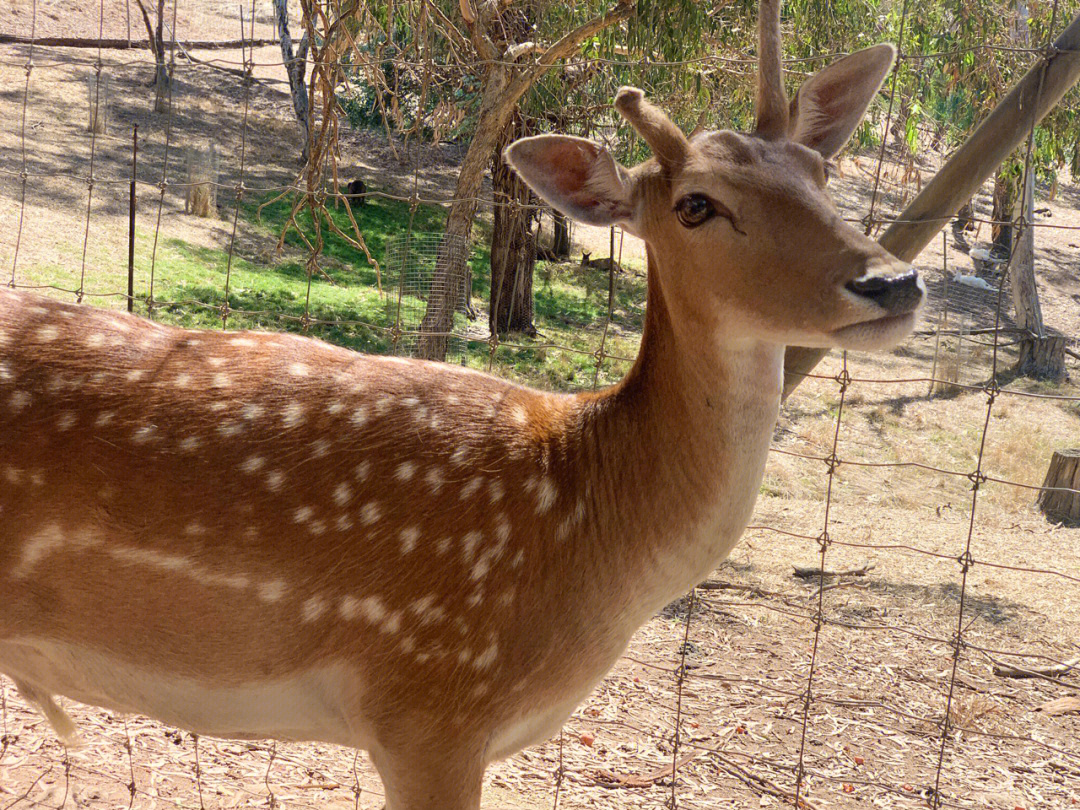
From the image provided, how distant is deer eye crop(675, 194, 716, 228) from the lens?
2391 millimetres

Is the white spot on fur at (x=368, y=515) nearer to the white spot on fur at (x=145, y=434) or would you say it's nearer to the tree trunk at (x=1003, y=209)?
the white spot on fur at (x=145, y=434)

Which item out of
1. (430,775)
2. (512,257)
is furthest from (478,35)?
(512,257)

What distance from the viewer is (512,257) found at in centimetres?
1145

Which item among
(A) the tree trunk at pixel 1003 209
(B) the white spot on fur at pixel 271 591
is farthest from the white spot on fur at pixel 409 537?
(A) the tree trunk at pixel 1003 209

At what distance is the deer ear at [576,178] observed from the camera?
8.08 feet

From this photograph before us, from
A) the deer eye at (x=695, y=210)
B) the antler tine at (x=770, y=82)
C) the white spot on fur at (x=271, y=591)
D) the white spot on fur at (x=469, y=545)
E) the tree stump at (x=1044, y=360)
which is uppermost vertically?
the antler tine at (x=770, y=82)

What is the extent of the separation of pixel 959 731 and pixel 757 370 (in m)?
2.28

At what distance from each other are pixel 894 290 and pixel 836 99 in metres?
0.84

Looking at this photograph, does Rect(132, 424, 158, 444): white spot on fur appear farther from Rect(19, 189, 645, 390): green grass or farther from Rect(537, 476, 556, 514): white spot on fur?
Rect(19, 189, 645, 390): green grass

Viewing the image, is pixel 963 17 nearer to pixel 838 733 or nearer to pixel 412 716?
pixel 838 733

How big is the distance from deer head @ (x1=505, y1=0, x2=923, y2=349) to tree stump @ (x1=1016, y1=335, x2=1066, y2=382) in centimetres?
1264

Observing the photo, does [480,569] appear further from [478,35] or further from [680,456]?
[478,35]

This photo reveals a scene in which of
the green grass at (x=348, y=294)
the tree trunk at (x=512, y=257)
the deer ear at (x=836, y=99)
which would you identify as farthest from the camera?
the green grass at (x=348, y=294)

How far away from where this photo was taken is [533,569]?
243 cm
